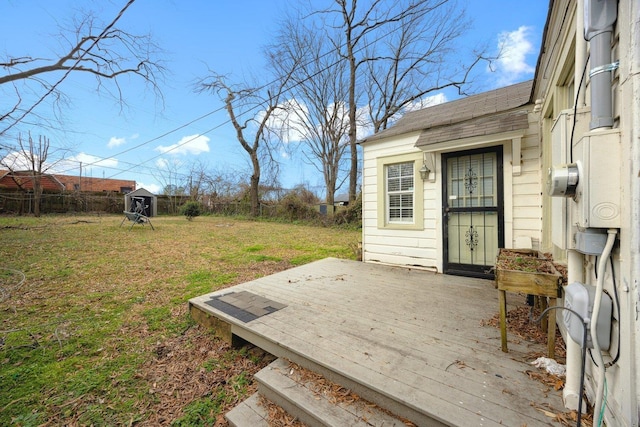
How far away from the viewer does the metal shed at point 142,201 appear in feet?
56.3

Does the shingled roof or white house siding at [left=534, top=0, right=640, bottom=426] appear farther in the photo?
the shingled roof

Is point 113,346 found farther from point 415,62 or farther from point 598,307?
point 415,62

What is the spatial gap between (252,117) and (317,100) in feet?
14.9

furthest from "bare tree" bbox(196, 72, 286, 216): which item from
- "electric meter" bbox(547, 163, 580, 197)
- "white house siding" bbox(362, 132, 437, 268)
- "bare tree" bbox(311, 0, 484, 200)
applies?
"electric meter" bbox(547, 163, 580, 197)

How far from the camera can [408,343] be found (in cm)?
205

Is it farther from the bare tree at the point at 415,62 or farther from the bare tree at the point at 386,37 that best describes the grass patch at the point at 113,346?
the bare tree at the point at 415,62

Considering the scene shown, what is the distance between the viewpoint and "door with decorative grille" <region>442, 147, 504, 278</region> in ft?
12.2

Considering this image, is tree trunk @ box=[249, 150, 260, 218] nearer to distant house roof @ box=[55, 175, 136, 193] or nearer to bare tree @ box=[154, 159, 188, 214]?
bare tree @ box=[154, 159, 188, 214]

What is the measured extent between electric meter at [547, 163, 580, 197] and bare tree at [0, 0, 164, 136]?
245 inches

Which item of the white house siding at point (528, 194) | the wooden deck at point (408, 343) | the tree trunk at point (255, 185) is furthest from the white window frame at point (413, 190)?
the tree trunk at point (255, 185)

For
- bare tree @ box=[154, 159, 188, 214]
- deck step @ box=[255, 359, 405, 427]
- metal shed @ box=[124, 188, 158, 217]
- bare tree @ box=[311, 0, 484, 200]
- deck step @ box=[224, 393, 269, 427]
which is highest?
bare tree @ box=[311, 0, 484, 200]

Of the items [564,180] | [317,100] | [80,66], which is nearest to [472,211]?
[564,180]

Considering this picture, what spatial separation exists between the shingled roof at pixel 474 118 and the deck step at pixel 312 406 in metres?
3.56

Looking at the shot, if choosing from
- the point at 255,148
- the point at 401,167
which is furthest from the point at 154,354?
the point at 255,148
